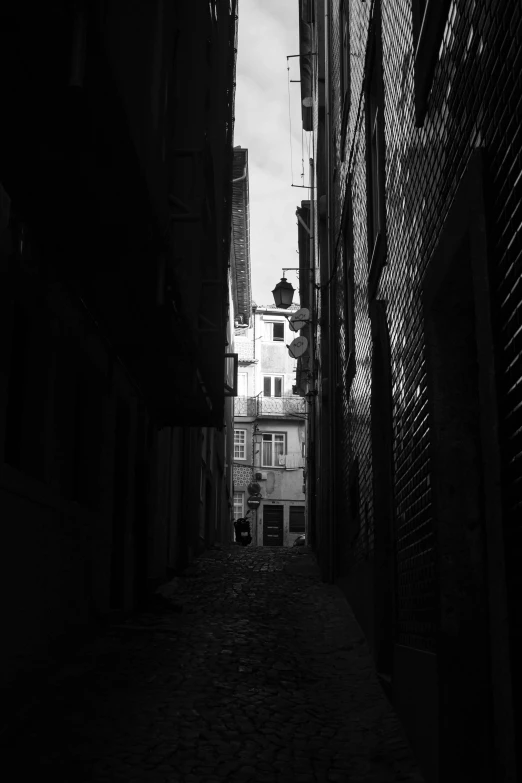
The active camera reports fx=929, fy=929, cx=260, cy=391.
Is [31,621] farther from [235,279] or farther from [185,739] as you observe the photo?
[235,279]

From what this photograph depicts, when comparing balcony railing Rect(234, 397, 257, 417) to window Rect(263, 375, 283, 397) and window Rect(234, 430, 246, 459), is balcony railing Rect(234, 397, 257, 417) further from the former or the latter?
window Rect(263, 375, 283, 397)

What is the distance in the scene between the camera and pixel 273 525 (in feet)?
154

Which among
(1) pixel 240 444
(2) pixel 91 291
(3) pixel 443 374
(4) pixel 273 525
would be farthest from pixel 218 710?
(1) pixel 240 444

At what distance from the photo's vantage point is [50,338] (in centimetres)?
749

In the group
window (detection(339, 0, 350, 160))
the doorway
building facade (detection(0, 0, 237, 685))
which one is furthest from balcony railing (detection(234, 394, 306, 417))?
the doorway

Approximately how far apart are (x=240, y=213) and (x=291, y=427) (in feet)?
47.8

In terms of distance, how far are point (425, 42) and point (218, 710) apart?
4.45m

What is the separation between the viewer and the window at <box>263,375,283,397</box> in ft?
161

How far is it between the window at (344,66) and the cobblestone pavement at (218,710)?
6.04 m

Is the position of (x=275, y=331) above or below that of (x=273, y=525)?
above

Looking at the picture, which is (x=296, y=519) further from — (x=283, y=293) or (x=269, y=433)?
(x=283, y=293)

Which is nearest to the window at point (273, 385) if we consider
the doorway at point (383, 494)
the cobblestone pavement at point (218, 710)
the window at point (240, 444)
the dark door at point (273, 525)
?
the window at point (240, 444)

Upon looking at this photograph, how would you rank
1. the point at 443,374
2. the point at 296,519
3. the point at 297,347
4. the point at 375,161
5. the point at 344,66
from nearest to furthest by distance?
the point at 443,374 < the point at 375,161 < the point at 344,66 < the point at 297,347 < the point at 296,519

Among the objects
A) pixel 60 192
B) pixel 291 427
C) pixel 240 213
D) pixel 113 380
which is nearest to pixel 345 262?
pixel 113 380
